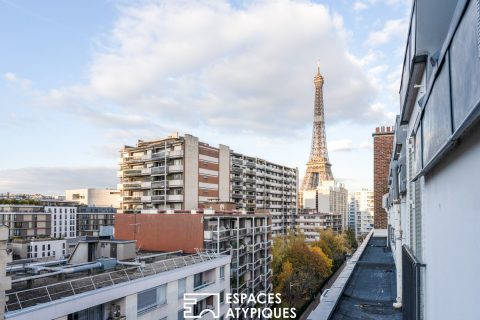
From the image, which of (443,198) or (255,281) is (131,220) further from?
(443,198)

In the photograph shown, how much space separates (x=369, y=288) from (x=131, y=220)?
812 inches

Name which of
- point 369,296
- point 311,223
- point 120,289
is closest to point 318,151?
point 311,223

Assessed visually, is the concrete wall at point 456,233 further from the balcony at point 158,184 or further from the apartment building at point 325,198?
the apartment building at point 325,198

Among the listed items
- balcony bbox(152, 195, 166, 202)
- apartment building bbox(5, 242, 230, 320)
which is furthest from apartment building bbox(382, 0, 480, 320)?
balcony bbox(152, 195, 166, 202)

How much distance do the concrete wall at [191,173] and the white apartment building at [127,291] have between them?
17344 millimetres

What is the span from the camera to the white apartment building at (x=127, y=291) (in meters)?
12.3

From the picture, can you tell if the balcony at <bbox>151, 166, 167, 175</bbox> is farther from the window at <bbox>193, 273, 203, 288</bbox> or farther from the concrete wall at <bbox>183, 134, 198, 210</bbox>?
the window at <bbox>193, 273, 203, 288</bbox>

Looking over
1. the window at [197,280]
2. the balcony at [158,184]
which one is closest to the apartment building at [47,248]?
the balcony at [158,184]

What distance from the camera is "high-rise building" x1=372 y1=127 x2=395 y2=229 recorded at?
45.6m

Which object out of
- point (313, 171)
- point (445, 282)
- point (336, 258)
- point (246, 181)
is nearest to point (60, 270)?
point (445, 282)

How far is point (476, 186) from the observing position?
7.00ft

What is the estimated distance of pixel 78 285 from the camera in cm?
1439

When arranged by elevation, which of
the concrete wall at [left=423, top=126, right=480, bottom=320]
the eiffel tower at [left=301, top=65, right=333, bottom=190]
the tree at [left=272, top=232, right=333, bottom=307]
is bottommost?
the tree at [left=272, top=232, right=333, bottom=307]

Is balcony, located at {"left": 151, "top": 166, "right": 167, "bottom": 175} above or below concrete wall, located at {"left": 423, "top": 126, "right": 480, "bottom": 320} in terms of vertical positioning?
above
